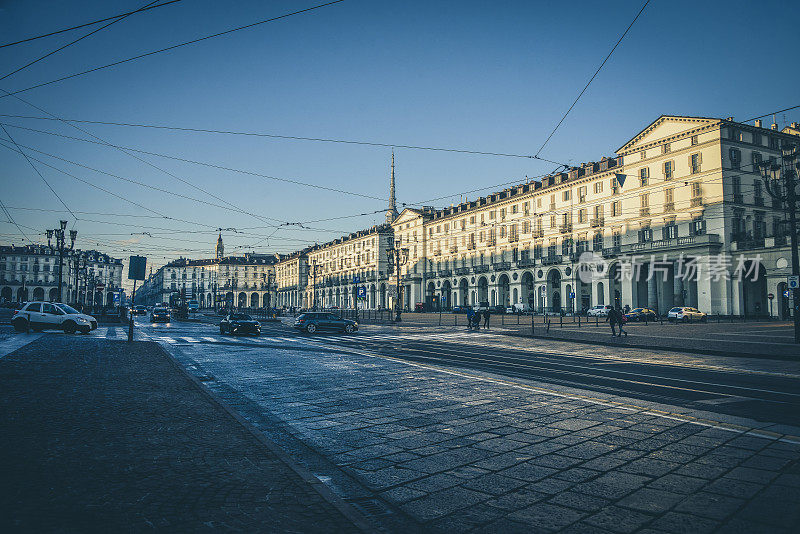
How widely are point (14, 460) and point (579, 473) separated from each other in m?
5.41

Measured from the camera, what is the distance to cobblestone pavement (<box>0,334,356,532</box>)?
357cm

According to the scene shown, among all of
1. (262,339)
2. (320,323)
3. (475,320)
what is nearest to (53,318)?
(262,339)

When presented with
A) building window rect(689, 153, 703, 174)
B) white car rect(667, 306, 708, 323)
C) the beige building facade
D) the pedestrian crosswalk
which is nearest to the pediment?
the beige building facade

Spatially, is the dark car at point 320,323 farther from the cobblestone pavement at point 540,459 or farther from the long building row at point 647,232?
the cobblestone pavement at point 540,459

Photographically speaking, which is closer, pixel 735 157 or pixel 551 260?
pixel 735 157

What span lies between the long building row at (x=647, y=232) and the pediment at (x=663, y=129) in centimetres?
11

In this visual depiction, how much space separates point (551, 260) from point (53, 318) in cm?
5103

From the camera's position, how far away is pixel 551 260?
61156 mm

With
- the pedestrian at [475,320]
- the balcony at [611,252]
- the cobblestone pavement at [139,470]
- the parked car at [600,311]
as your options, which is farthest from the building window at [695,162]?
the cobblestone pavement at [139,470]

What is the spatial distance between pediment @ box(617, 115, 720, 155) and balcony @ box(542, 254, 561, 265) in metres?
13.8

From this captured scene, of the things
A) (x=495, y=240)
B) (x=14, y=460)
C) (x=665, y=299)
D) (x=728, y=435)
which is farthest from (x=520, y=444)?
(x=495, y=240)

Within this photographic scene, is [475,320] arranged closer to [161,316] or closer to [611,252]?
[611,252]

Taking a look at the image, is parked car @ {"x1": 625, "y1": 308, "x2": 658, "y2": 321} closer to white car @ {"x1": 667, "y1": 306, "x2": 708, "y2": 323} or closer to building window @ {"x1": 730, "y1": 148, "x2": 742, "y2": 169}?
white car @ {"x1": 667, "y1": 306, "x2": 708, "y2": 323}

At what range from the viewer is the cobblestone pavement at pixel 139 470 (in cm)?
357
